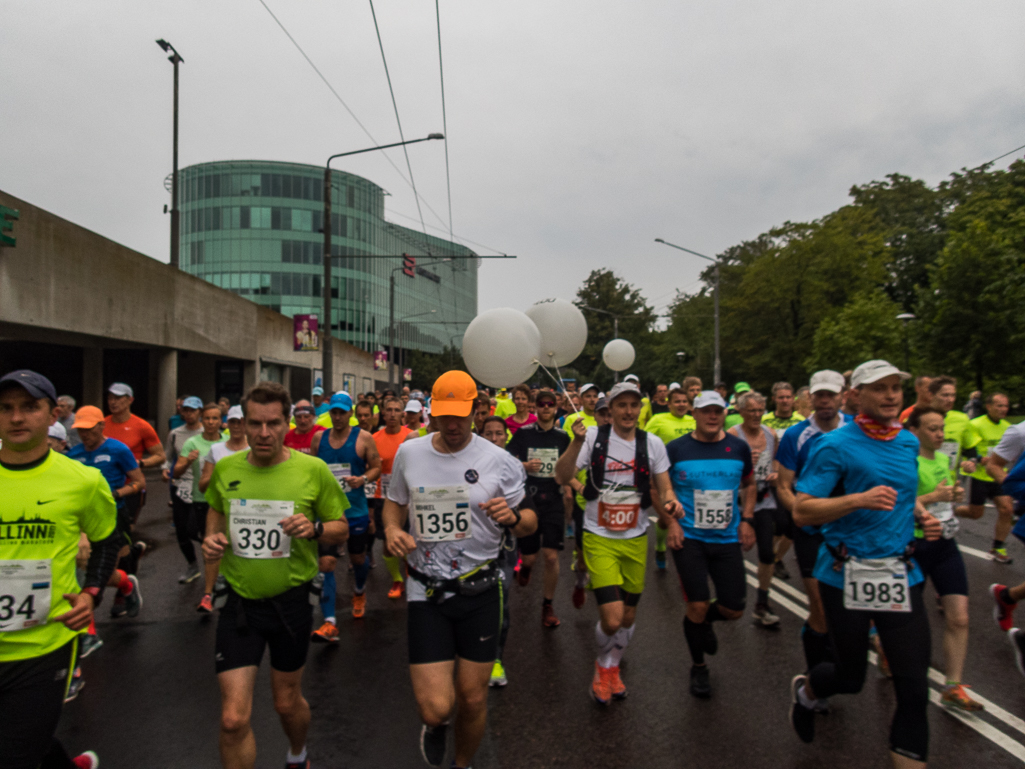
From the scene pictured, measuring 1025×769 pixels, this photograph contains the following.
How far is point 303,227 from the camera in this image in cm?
6844

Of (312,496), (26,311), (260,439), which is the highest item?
(26,311)

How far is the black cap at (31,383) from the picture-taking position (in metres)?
2.81

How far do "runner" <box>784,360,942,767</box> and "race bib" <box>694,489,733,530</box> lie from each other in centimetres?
123

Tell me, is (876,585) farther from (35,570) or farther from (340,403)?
(340,403)

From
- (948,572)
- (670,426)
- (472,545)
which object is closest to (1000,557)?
(670,426)

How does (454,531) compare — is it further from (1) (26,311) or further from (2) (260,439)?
(1) (26,311)

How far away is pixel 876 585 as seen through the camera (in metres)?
3.32

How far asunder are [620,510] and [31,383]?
346cm

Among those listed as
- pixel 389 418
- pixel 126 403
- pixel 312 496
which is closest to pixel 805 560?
pixel 312 496

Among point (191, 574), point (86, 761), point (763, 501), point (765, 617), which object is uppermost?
point (763, 501)

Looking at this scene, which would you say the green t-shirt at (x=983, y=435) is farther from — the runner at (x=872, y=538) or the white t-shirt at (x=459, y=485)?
the white t-shirt at (x=459, y=485)

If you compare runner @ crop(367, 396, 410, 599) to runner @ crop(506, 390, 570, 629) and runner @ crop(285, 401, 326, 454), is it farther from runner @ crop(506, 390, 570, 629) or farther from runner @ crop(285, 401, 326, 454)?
runner @ crop(506, 390, 570, 629)

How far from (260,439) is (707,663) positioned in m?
3.70

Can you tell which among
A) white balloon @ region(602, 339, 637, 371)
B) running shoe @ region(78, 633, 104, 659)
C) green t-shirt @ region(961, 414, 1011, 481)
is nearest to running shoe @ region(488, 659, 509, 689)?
running shoe @ region(78, 633, 104, 659)
